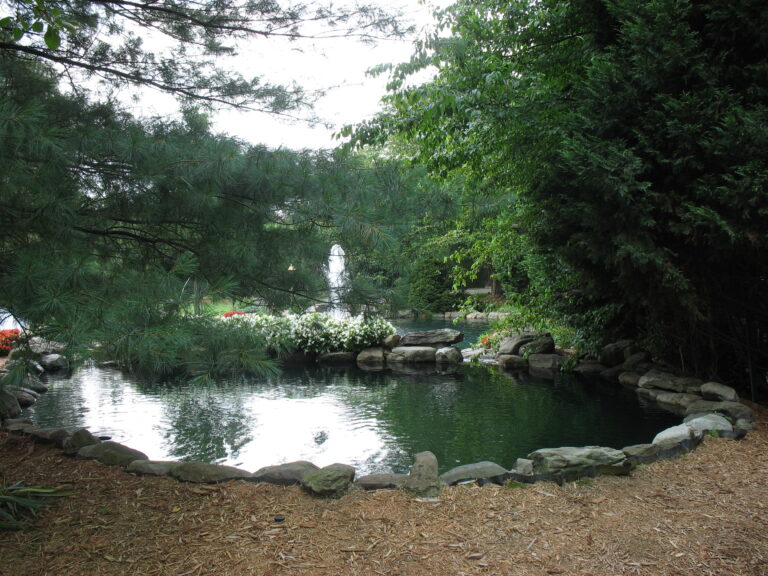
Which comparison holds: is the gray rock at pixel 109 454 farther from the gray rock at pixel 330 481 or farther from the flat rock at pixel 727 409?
the flat rock at pixel 727 409

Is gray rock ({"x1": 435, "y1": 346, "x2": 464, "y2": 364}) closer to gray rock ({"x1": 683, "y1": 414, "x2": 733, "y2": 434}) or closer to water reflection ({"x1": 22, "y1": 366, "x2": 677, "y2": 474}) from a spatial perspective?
water reflection ({"x1": 22, "y1": 366, "x2": 677, "y2": 474})

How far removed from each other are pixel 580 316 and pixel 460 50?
4446 mm

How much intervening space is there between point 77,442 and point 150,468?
2.53ft

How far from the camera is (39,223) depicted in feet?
7.67

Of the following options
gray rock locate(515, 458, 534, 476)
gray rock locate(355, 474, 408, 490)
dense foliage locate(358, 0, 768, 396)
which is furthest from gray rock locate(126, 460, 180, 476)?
dense foliage locate(358, 0, 768, 396)

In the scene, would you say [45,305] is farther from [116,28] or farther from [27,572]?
[116,28]

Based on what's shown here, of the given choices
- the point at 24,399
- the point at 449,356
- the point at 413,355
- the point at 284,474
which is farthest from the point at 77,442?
the point at 449,356

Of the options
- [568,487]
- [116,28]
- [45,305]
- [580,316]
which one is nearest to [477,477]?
[568,487]

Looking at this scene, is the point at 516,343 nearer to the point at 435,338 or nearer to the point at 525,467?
the point at 435,338

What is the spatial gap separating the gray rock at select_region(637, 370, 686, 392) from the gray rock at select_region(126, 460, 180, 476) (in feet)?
16.1

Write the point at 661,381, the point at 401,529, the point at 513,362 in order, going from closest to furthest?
the point at 401,529
the point at 661,381
the point at 513,362

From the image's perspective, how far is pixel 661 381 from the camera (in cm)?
577

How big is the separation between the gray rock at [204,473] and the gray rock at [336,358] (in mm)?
6206

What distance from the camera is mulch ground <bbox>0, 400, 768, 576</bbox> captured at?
218 centimetres
